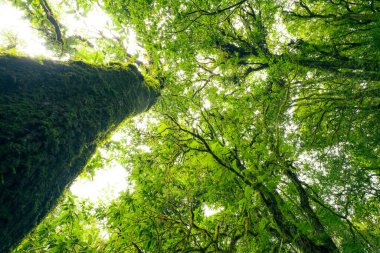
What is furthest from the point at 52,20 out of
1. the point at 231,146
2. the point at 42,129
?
the point at 231,146

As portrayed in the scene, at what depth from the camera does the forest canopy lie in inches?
131

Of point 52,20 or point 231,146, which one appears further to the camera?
point 231,146

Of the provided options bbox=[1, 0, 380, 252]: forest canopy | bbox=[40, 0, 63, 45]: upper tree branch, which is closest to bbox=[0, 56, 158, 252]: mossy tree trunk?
bbox=[1, 0, 380, 252]: forest canopy

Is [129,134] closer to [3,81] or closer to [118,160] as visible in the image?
[118,160]

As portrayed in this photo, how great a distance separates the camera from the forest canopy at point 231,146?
3318mm

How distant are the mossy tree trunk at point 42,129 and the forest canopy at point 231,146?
46cm

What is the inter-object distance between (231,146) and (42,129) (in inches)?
138

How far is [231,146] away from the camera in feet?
14.9

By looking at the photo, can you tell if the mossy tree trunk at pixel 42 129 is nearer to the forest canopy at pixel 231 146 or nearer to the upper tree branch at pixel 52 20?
the forest canopy at pixel 231 146

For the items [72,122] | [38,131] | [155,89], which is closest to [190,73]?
[155,89]

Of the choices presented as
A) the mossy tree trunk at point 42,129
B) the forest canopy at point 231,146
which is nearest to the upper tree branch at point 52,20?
the forest canopy at point 231,146

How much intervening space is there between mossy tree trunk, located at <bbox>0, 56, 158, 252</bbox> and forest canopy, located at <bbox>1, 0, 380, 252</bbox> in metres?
0.46

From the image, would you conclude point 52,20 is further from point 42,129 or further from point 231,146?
point 231,146

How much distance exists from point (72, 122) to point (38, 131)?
50cm
